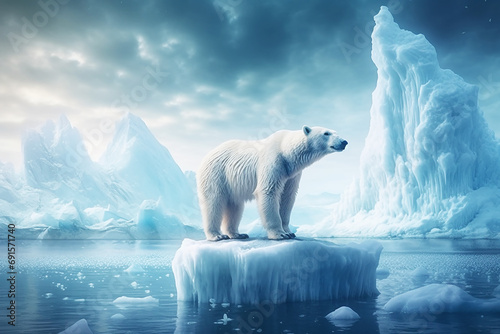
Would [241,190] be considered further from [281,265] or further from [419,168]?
[419,168]

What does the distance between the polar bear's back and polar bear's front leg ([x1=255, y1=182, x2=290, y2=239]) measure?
427 mm

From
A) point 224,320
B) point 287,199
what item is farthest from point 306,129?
point 224,320

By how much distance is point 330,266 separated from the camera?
8055mm

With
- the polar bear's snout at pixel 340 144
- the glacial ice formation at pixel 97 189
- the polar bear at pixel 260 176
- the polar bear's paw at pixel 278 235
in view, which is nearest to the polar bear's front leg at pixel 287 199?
the polar bear at pixel 260 176

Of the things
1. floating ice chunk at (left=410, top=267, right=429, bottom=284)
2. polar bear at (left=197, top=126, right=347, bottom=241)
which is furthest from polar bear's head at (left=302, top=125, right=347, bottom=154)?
floating ice chunk at (left=410, top=267, right=429, bottom=284)

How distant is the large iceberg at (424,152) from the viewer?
36.5 m

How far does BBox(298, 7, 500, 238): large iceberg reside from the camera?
36.5 meters

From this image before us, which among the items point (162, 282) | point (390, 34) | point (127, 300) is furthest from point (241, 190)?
point (390, 34)

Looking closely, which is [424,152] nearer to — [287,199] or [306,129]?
[287,199]

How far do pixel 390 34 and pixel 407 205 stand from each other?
14660 mm

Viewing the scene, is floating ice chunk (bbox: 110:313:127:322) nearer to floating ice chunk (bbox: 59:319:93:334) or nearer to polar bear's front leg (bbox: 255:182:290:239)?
floating ice chunk (bbox: 59:319:93:334)

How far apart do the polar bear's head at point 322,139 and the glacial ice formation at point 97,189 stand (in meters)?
50.0

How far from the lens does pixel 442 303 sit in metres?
7.50

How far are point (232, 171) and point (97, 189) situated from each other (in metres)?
91.5
